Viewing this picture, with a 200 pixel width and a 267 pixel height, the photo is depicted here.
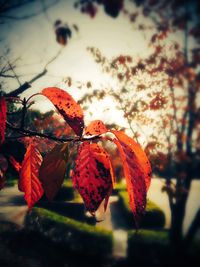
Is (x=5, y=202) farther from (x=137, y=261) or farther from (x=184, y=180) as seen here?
(x=184, y=180)

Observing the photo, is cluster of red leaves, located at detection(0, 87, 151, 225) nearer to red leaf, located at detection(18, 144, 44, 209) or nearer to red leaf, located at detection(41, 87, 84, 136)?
red leaf, located at detection(41, 87, 84, 136)

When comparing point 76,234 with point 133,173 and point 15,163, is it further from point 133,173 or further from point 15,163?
point 133,173

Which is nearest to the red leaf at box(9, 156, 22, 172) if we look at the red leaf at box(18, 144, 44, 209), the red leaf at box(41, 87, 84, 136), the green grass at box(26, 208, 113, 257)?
the red leaf at box(18, 144, 44, 209)

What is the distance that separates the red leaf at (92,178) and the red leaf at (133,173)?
0.05 m

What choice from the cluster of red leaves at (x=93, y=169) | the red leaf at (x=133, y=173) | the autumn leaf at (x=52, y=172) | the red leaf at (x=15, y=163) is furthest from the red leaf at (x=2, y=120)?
the red leaf at (x=15, y=163)

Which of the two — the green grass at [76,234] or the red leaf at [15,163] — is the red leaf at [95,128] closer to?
the red leaf at [15,163]

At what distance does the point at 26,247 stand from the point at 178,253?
4601 millimetres

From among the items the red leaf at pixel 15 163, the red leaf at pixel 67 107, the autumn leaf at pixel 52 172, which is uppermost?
the red leaf at pixel 67 107

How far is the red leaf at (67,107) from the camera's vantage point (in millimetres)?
718

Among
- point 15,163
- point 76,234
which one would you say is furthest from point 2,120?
point 76,234

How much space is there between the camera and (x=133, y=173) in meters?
0.59

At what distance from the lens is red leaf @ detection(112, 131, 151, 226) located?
59 centimetres

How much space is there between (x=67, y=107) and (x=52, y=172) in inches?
8.6

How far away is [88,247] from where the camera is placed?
759 cm
